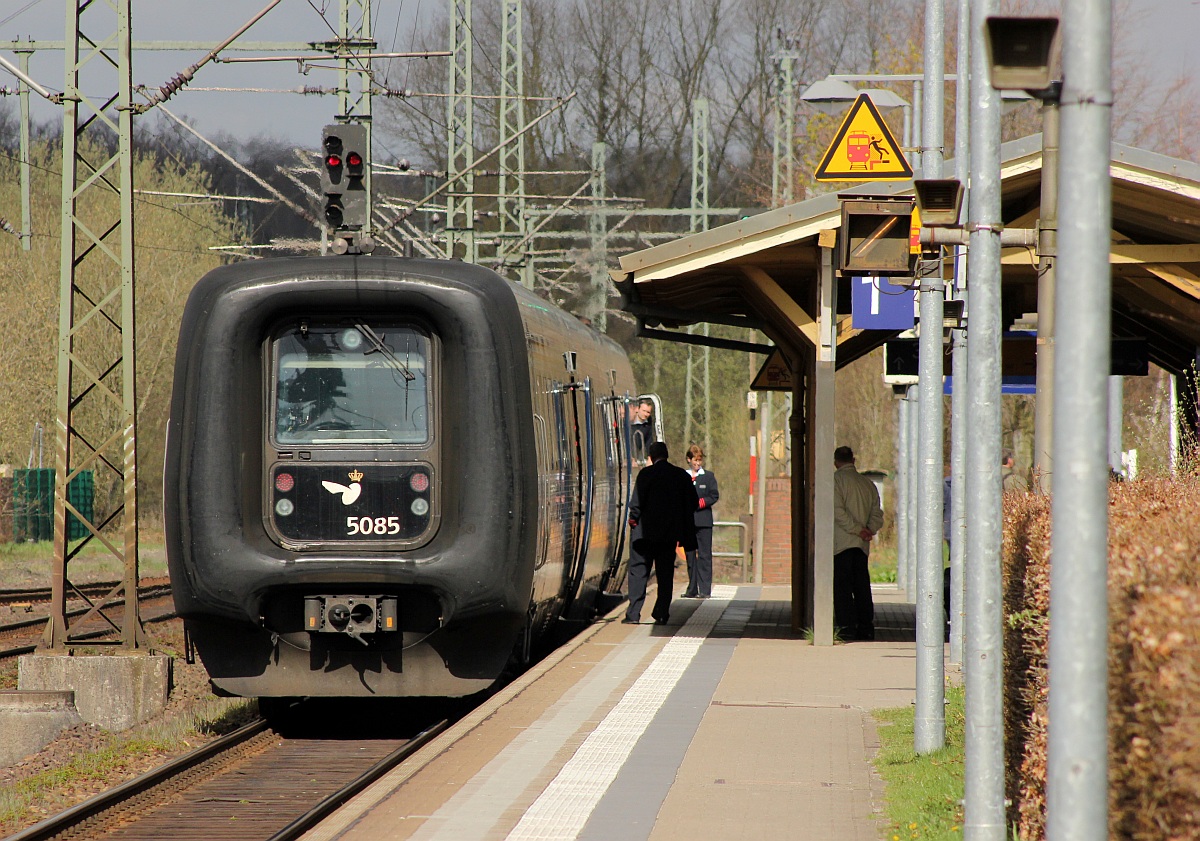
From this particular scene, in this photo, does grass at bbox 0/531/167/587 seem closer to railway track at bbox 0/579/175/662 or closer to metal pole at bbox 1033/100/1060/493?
railway track at bbox 0/579/175/662

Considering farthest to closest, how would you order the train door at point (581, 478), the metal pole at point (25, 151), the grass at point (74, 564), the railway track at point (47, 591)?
1. the grass at point (74, 564)
2. the metal pole at point (25, 151)
3. the railway track at point (47, 591)
4. the train door at point (581, 478)

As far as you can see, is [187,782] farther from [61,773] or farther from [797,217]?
[797,217]

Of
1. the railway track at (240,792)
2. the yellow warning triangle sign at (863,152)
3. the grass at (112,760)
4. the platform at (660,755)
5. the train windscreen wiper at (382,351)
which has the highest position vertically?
the yellow warning triangle sign at (863,152)

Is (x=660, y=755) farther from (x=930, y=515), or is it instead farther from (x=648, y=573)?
(x=648, y=573)

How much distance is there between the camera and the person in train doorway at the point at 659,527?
16344 millimetres

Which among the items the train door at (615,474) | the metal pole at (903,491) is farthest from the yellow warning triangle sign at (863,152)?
the metal pole at (903,491)

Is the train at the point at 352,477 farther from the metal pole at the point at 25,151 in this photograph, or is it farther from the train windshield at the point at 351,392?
the metal pole at the point at 25,151

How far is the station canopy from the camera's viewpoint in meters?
12.5

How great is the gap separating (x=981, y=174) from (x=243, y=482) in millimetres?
5762

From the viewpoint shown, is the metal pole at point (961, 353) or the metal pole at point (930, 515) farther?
the metal pole at point (930, 515)

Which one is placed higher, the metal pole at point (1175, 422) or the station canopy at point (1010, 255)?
the station canopy at point (1010, 255)

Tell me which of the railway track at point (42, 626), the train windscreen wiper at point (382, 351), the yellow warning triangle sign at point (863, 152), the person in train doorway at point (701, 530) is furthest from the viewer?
the person in train doorway at point (701, 530)

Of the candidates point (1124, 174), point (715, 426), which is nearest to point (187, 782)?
point (1124, 174)

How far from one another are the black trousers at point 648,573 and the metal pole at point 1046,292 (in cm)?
453
